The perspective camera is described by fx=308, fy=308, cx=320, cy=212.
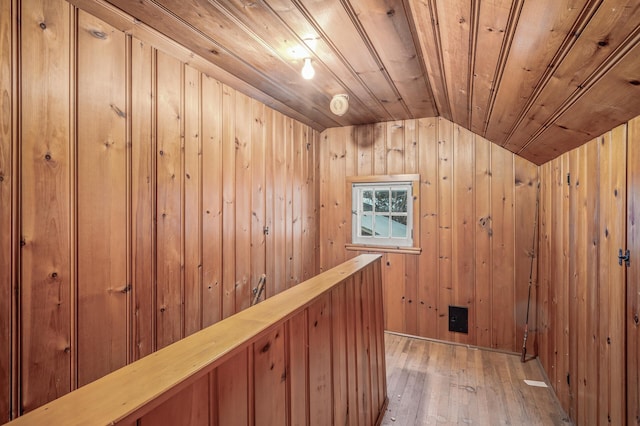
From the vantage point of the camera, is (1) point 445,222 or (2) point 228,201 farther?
(1) point 445,222

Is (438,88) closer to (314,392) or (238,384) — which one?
(314,392)

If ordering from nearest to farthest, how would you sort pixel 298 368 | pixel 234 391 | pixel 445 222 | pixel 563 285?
pixel 234 391 → pixel 298 368 → pixel 563 285 → pixel 445 222

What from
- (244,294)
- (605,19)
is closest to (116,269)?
(244,294)

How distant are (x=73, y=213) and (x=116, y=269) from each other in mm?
334

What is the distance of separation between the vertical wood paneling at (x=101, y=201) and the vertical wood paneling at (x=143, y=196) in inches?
2.3

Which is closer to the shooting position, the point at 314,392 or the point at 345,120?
the point at 314,392

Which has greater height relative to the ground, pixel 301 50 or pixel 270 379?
pixel 301 50

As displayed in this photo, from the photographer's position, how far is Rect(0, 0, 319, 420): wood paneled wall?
3.87ft

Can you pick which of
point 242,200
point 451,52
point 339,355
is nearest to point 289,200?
point 242,200

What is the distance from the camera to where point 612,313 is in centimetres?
140

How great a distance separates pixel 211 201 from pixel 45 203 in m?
0.93

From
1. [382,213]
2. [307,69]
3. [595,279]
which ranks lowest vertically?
[595,279]

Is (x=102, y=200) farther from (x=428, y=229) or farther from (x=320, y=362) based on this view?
(x=428, y=229)

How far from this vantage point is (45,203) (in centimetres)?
126
